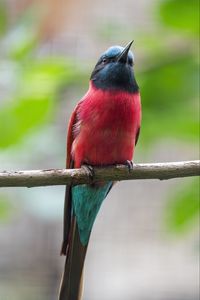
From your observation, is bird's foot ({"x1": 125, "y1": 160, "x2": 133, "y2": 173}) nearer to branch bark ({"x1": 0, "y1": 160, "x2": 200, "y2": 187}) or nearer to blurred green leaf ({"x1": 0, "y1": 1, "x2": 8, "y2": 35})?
branch bark ({"x1": 0, "y1": 160, "x2": 200, "y2": 187})

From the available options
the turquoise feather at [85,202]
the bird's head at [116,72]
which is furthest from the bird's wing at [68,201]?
the bird's head at [116,72]

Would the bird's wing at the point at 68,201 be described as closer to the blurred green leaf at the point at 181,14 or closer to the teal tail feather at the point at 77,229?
the teal tail feather at the point at 77,229

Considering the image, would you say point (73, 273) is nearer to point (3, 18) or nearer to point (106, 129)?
point (106, 129)

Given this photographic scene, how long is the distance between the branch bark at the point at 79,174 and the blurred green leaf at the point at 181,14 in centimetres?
78

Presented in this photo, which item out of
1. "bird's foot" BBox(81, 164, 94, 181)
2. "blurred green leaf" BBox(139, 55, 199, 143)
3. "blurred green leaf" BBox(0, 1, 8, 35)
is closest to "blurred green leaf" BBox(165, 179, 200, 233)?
"blurred green leaf" BBox(139, 55, 199, 143)

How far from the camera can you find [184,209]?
344cm

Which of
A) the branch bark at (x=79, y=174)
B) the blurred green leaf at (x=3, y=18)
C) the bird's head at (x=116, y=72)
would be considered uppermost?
the blurred green leaf at (x=3, y=18)

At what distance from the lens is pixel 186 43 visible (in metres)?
3.72

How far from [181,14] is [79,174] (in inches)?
37.7

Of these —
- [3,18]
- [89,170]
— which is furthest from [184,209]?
[3,18]

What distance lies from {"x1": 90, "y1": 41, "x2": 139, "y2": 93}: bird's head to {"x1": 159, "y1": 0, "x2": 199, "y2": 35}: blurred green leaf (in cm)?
28

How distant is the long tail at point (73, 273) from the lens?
11.8 feet

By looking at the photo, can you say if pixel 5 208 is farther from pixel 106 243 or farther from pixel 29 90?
pixel 106 243

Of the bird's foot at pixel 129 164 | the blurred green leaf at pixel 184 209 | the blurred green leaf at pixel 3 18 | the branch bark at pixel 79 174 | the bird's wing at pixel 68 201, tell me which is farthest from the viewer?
the blurred green leaf at pixel 3 18
